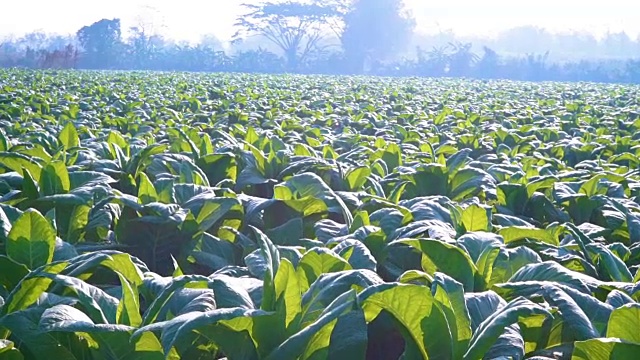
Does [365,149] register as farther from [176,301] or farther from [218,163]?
[176,301]

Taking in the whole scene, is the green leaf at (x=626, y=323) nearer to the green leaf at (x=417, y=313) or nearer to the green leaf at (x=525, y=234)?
the green leaf at (x=417, y=313)

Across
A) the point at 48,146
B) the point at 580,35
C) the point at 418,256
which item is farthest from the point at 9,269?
the point at 580,35

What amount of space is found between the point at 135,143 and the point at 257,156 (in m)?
1.73

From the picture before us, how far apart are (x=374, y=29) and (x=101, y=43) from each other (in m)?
35.3

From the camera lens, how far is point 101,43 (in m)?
71.0

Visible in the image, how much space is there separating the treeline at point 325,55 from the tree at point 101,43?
102mm

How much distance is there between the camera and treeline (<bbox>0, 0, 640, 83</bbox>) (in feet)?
197

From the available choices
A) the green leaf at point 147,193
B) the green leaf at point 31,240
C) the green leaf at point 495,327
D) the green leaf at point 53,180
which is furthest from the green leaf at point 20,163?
the green leaf at point 495,327

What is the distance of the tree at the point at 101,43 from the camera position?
229 ft

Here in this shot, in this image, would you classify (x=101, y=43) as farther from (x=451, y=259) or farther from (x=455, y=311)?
(x=455, y=311)

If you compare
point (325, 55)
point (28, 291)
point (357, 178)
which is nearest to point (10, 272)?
point (28, 291)

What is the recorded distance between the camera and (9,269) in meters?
1.79

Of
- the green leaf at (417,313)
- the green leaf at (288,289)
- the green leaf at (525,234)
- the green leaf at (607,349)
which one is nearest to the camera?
the green leaf at (607,349)

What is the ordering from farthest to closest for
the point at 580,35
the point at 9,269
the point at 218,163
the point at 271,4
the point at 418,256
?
the point at 580,35 < the point at 271,4 < the point at 218,163 < the point at 418,256 < the point at 9,269
